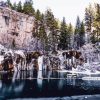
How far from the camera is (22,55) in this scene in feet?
228

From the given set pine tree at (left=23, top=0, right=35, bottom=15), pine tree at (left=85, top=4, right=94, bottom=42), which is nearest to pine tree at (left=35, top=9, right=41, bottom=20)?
pine tree at (left=23, top=0, right=35, bottom=15)

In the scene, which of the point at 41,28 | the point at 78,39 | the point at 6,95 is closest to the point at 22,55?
the point at 41,28

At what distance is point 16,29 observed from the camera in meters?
72.8

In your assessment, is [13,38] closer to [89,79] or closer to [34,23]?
[34,23]

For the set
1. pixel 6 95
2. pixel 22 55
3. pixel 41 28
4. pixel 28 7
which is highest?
pixel 28 7

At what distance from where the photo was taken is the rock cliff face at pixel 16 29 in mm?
69500

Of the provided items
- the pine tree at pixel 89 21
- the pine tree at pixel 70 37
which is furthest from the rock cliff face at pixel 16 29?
the pine tree at pixel 89 21

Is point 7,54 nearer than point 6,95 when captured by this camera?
No

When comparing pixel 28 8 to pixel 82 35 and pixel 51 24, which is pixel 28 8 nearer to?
pixel 51 24

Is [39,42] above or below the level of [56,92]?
above

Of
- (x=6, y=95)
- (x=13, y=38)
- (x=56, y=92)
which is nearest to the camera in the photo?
(x=6, y=95)

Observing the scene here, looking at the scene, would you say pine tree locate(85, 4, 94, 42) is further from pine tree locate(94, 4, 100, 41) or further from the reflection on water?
the reflection on water

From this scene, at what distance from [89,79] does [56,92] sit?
14645 millimetres

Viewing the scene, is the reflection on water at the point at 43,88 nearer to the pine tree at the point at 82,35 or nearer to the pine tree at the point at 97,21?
the pine tree at the point at 82,35
